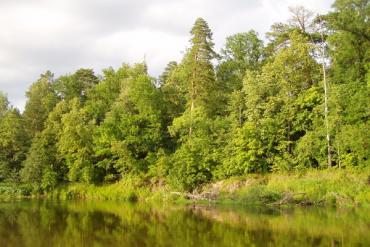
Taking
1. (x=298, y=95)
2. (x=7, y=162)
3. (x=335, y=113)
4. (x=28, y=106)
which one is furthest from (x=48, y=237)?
(x=28, y=106)

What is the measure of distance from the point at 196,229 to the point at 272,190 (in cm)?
1510

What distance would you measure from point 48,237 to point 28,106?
46.9 m

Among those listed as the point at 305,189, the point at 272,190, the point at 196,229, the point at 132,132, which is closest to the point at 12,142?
the point at 132,132

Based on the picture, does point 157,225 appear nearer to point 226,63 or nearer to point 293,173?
point 293,173

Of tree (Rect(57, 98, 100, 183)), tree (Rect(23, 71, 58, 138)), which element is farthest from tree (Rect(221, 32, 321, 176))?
tree (Rect(23, 71, 58, 138))

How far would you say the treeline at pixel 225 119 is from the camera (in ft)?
118

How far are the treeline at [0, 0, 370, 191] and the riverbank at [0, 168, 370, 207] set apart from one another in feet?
3.66


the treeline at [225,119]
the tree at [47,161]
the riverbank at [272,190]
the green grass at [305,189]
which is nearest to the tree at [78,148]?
the treeline at [225,119]

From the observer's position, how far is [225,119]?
143 feet

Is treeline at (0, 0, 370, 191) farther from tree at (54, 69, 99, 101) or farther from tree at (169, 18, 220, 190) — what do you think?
tree at (54, 69, 99, 101)

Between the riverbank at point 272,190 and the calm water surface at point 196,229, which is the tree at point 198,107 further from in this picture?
the calm water surface at point 196,229

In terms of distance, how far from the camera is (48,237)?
61.7 feet

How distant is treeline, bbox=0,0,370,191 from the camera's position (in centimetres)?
3591

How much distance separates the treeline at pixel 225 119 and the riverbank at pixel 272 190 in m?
1.12
